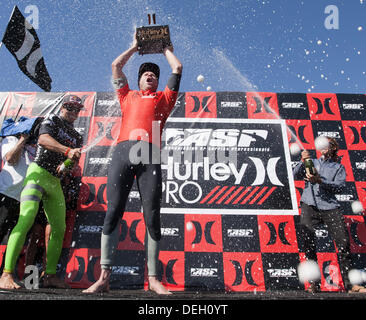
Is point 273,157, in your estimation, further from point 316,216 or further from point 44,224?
point 44,224

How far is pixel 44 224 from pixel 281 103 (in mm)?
3861

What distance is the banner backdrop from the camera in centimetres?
366

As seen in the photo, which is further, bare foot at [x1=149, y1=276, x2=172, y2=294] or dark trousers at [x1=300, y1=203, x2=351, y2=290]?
dark trousers at [x1=300, y1=203, x2=351, y2=290]

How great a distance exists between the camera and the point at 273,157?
13.8 ft

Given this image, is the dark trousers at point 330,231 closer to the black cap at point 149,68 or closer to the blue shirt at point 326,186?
the blue shirt at point 326,186

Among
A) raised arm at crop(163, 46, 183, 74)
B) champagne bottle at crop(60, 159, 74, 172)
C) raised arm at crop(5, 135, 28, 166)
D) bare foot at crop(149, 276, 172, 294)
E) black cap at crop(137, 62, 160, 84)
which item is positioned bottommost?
bare foot at crop(149, 276, 172, 294)

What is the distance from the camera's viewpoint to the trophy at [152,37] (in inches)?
103

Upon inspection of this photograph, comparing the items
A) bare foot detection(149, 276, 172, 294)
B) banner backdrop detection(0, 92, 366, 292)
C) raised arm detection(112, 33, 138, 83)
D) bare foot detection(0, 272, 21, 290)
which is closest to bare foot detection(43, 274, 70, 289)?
banner backdrop detection(0, 92, 366, 292)

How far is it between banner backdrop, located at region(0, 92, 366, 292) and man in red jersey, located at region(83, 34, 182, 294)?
1.34 metres

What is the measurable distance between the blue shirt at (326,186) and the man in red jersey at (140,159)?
199 centimetres

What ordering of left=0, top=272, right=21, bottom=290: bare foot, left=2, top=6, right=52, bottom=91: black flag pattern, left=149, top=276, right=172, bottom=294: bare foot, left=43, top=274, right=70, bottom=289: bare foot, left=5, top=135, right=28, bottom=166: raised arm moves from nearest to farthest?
left=149, top=276, right=172, bottom=294: bare foot
left=0, top=272, right=21, bottom=290: bare foot
left=43, top=274, right=70, bottom=289: bare foot
left=5, top=135, right=28, bottom=166: raised arm
left=2, top=6, right=52, bottom=91: black flag pattern

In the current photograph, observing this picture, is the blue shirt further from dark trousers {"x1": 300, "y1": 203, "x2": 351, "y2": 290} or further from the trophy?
the trophy

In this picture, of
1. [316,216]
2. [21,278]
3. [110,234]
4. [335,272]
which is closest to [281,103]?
[316,216]

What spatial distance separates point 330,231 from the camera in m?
3.31
